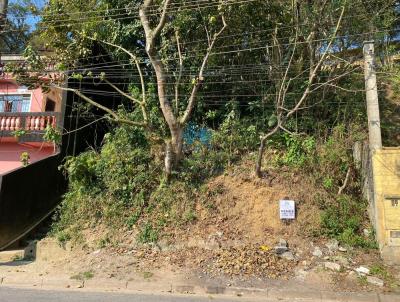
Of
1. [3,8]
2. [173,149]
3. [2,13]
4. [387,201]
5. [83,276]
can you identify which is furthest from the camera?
[3,8]

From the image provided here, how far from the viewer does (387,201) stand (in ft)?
32.6

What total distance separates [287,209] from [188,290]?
3527 millimetres

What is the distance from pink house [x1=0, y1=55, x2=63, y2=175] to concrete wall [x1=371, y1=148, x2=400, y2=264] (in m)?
9.74

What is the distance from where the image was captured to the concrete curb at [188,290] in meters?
8.30

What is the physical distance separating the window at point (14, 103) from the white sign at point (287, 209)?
11075mm

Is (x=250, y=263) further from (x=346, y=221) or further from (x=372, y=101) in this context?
(x=372, y=101)

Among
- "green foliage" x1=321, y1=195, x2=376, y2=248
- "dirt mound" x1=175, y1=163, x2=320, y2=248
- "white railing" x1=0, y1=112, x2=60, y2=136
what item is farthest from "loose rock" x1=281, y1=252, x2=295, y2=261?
"white railing" x1=0, y1=112, x2=60, y2=136

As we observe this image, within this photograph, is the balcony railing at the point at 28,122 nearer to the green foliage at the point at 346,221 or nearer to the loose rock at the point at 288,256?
the loose rock at the point at 288,256

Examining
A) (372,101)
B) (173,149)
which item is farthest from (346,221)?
(173,149)

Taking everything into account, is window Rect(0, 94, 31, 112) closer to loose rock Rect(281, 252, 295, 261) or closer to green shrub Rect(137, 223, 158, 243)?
green shrub Rect(137, 223, 158, 243)

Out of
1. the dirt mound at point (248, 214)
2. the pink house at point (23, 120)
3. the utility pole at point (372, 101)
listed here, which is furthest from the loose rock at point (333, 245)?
the pink house at point (23, 120)

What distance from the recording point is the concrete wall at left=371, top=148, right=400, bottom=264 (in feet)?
31.8

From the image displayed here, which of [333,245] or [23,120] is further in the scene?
[23,120]

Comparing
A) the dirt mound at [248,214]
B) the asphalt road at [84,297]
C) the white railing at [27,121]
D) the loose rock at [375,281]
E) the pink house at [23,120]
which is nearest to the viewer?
the asphalt road at [84,297]
